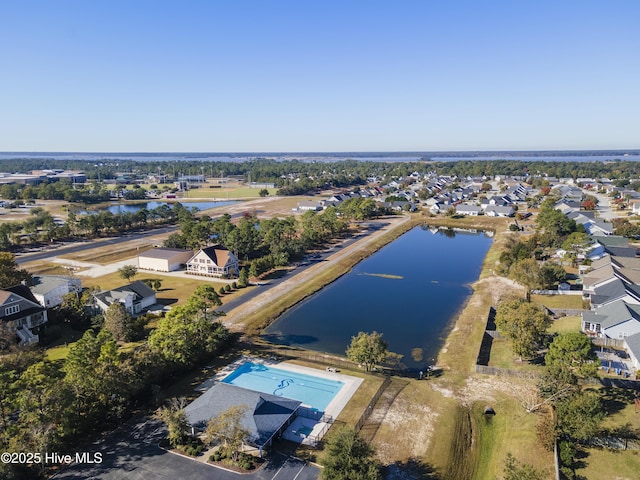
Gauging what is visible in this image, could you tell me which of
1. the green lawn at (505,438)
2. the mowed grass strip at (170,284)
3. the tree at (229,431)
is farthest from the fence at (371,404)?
the mowed grass strip at (170,284)


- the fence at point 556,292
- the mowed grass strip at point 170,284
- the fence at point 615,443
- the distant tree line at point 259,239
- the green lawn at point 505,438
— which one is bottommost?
the green lawn at point 505,438

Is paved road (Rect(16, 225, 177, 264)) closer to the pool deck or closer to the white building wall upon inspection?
the white building wall

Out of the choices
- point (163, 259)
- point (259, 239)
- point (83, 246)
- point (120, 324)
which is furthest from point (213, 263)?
point (83, 246)

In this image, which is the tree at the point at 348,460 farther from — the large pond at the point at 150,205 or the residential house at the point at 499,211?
the large pond at the point at 150,205

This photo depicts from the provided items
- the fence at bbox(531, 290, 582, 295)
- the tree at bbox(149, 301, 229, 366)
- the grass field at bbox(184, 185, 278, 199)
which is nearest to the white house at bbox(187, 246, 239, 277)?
the tree at bbox(149, 301, 229, 366)

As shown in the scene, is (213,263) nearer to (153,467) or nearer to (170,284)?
(170,284)

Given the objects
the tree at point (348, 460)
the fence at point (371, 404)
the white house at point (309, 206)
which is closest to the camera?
the tree at point (348, 460)

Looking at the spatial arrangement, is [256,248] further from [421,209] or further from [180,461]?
[421,209]
